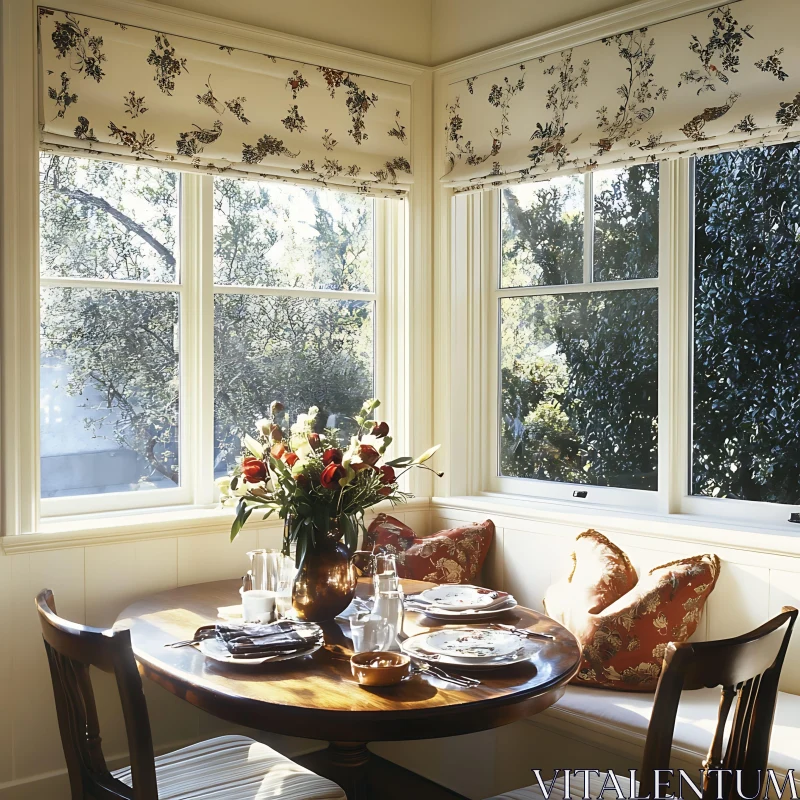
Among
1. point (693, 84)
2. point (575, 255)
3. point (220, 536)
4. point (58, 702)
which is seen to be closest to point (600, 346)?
point (575, 255)

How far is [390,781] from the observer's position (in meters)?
3.15

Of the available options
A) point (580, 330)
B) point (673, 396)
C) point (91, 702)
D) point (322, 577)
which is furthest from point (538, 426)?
point (91, 702)

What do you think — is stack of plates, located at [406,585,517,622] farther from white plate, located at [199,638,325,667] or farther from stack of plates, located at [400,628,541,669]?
white plate, located at [199,638,325,667]

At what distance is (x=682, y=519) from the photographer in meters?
2.96

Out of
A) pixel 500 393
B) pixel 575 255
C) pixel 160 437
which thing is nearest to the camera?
pixel 160 437

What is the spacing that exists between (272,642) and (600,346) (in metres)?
1.79

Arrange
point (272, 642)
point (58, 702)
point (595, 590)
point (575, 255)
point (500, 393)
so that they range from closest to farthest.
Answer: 1. point (58, 702)
2. point (272, 642)
3. point (595, 590)
4. point (575, 255)
5. point (500, 393)

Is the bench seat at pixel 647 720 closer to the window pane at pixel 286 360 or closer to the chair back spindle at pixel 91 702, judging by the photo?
the chair back spindle at pixel 91 702

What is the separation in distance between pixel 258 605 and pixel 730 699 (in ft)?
3.78

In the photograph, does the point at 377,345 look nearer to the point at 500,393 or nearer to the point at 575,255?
the point at 500,393

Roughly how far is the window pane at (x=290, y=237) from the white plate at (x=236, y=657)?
5.18ft

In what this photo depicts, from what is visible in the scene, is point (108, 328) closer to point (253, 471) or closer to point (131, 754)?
point (253, 471)

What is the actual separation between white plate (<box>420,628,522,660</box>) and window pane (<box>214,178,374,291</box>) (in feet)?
5.60

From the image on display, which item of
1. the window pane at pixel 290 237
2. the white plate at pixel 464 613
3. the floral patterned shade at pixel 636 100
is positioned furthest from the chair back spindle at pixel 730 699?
the window pane at pixel 290 237
